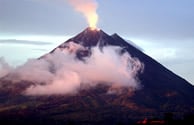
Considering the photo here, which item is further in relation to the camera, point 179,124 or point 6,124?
point 6,124

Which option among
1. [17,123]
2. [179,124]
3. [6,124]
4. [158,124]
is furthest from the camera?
[17,123]

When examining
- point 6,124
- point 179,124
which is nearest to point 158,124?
point 179,124

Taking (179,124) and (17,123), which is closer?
(179,124)

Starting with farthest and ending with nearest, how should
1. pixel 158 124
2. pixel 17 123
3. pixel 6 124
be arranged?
pixel 17 123 → pixel 6 124 → pixel 158 124

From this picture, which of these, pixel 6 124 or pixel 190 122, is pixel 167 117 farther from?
pixel 6 124

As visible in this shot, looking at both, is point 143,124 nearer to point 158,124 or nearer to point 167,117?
point 158,124

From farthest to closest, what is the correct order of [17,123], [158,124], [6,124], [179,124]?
1. [17,123]
2. [6,124]
3. [158,124]
4. [179,124]

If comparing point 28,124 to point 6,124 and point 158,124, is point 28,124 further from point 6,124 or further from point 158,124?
point 158,124

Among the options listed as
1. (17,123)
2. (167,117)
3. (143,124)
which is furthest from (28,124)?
(167,117)
